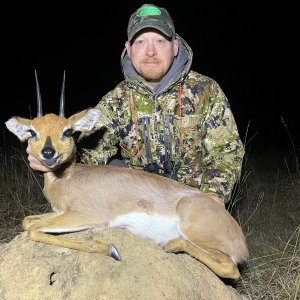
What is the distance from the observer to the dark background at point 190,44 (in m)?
20.1

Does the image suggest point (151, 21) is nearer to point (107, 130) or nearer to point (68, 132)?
point (107, 130)

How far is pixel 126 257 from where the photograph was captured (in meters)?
3.89

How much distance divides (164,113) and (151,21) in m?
1.07

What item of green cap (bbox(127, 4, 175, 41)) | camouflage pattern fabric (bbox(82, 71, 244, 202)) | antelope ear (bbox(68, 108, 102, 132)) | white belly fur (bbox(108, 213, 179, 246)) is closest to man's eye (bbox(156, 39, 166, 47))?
green cap (bbox(127, 4, 175, 41))

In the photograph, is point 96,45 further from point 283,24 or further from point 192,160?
point 192,160

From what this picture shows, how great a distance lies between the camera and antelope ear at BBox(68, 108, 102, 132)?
15.1 ft

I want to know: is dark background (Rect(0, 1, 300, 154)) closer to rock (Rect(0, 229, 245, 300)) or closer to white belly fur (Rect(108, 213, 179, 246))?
white belly fur (Rect(108, 213, 179, 246))

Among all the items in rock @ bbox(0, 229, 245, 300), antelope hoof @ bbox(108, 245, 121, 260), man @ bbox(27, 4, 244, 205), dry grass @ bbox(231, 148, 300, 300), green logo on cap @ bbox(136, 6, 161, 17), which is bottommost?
dry grass @ bbox(231, 148, 300, 300)

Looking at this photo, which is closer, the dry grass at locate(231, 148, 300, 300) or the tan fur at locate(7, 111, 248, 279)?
the tan fur at locate(7, 111, 248, 279)

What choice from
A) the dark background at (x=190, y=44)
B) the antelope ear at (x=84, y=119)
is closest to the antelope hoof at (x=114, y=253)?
the antelope ear at (x=84, y=119)

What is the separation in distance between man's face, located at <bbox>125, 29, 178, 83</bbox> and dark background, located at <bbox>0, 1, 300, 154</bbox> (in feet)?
35.1

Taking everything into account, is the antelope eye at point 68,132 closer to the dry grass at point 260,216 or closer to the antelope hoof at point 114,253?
the antelope hoof at point 114,253

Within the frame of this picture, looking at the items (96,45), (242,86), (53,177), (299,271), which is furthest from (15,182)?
(96,45)

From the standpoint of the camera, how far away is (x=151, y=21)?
589 cm
